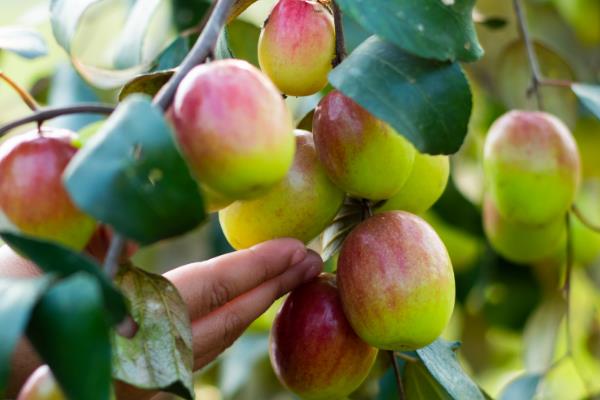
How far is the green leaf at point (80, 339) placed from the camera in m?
0.38

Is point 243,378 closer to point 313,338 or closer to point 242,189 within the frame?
point 313,338

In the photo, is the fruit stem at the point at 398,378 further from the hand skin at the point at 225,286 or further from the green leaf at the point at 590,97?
the green leaf at the point at 590,97

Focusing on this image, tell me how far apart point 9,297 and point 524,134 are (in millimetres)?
638

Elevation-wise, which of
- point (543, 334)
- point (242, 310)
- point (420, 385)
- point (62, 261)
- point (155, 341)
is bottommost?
point (543, 334)

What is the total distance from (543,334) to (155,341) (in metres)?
0.75

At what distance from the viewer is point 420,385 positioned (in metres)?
0.74

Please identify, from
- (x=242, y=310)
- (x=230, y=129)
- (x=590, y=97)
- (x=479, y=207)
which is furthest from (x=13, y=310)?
(x=479, y=207)

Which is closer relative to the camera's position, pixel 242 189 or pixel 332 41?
pixel 242 189

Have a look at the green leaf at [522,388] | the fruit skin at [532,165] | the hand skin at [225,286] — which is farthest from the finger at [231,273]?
the green leaf at [522,388]

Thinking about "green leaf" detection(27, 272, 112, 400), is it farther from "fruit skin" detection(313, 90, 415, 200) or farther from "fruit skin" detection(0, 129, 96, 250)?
"fruit skin" detection(313, 90, 415, 200)

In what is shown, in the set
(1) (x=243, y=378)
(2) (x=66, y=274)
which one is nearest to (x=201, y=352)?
(2) (x=66, y=274)

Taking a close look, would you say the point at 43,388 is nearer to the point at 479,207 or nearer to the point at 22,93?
the point at 22,93

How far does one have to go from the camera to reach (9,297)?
1.23 feet

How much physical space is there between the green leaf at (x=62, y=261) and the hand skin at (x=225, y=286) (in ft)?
0.71
